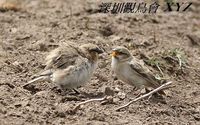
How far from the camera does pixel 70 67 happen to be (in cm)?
959

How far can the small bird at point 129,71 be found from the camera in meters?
10.2

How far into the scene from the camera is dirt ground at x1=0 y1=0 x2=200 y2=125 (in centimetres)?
880

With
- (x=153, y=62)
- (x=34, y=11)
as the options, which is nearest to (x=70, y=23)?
(x=34, y=11)

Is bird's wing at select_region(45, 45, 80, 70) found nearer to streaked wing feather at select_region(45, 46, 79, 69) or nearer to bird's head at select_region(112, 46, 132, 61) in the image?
streaked wing feather at select_region(45, 46, 79, 69)

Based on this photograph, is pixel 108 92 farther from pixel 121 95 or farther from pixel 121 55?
pixel 121 55

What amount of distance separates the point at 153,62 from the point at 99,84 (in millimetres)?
1321

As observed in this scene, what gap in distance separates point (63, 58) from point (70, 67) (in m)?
0.18

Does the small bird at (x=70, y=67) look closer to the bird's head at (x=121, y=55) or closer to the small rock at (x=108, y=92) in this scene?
the small rock at (x=108, y=92)

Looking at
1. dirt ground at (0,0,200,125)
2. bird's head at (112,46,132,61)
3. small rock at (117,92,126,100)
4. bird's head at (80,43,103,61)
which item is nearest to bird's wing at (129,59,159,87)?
bird's head at (112,46,132,61)

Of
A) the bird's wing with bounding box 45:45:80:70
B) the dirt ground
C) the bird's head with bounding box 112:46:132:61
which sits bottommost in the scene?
the dirt ground

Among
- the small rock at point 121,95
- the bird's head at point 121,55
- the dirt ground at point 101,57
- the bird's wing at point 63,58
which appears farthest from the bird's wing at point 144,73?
the bird's wing at point 63,58

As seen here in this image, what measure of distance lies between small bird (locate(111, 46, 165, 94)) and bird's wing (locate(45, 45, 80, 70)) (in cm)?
73

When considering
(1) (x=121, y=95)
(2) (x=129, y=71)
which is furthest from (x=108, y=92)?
(2) (x=129, y=71)

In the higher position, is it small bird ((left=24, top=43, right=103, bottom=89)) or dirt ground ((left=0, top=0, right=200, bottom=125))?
small bird ((left=24, top=43, right=103, bottom=89))
